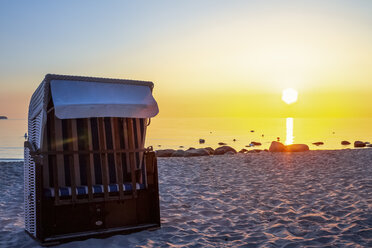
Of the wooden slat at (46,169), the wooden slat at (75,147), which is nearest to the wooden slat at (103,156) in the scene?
the wooden slat at (75,147)

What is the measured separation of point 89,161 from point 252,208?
3.97m

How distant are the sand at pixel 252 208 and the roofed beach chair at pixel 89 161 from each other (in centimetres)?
36

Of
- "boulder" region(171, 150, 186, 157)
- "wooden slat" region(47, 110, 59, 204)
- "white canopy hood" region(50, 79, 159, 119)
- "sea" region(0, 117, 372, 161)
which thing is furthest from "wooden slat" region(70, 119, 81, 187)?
"sea" region(0, 117, 372, 161)

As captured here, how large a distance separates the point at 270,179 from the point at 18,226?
302 inches

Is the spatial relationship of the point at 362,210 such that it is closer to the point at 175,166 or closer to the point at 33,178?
the point at 33,178

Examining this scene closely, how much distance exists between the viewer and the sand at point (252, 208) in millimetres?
5703

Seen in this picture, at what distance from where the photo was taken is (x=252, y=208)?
7801 millimetres

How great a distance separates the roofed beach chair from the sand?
0.36 metres

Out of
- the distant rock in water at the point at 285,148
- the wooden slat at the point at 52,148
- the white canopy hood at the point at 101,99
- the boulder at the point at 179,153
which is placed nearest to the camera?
the white canopy hood at the point at 101,99

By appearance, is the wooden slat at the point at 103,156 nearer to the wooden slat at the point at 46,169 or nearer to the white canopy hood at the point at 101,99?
the white canopy hood at the point at 101,99

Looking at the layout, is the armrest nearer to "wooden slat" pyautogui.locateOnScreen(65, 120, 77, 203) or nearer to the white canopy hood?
"wooden slat" pyautogui.locateOnScreen(65, 120, 77, 203)

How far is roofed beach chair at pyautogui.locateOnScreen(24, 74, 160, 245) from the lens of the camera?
5367 millimetres

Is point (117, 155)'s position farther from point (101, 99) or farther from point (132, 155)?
point (101, 99)

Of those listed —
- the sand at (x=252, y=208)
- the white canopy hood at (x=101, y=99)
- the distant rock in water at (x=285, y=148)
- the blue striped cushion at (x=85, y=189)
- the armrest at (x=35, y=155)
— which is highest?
the white canopy hood at (x=101, y=99)
